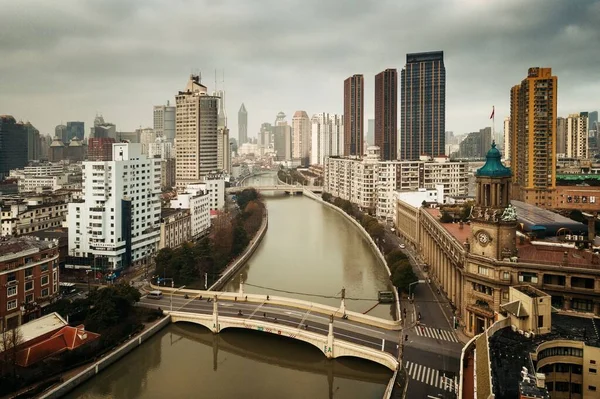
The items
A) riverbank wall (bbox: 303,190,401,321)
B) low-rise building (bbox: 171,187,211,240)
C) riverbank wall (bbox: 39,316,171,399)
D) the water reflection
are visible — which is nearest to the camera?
riverbank wall (bbox: 39,316,171,399)

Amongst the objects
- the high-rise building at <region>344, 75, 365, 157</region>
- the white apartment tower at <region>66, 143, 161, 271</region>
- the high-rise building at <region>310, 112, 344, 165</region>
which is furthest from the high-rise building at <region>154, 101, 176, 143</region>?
the white apartment tower at <region>66, 143, 161, 271</region>

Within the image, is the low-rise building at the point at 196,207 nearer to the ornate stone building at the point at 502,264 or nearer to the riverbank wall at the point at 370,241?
the riverbank wall at the point at 370,241

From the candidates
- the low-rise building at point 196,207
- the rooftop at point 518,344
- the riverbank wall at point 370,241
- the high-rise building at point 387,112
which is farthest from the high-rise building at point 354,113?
the rooftop at point 518,344

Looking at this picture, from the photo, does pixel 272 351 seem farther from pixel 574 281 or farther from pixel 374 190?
pixel 374 190

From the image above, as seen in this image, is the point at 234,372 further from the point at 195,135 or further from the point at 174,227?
the point at 195,135

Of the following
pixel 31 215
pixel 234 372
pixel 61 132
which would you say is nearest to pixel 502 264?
pixel 234 372

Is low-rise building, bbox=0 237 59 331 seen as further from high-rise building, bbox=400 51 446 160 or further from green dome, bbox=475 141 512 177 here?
high-rise building, bbox=400 51 446 160
